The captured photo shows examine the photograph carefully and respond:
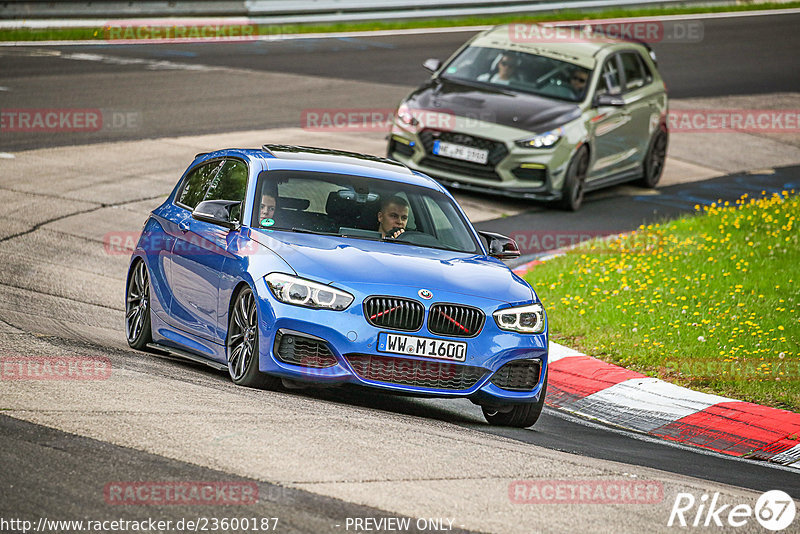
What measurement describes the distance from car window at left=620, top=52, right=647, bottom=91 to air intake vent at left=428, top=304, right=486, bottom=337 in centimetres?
1144

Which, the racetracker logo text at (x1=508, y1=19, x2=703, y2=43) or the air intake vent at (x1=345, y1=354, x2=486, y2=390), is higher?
the air intake vent at (x1=345, y1=354, x2=486, y2=390)

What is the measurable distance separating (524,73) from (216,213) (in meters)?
9.83

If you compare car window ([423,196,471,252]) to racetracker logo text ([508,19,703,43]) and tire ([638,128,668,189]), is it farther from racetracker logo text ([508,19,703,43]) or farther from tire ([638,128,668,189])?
racetracker logo text ([508,19,703,43])

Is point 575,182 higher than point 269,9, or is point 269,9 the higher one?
point 269,9

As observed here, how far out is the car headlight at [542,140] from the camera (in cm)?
1670

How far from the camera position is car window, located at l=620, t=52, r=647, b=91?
1908cm

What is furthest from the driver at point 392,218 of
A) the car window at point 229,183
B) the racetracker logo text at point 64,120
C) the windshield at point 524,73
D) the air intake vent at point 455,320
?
the racetracker logo text at point 64,120

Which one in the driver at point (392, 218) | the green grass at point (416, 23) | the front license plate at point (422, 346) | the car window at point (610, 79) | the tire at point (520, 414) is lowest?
the green grass at point (416, 23)

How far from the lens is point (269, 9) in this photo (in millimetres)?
30156

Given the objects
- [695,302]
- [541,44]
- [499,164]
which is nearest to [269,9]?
[541,44]

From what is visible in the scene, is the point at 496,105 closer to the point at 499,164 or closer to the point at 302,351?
the point at 499,164

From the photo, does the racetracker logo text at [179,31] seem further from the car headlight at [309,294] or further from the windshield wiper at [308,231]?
the car headlight at [309,294]

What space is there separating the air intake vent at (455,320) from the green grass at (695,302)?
262 cm

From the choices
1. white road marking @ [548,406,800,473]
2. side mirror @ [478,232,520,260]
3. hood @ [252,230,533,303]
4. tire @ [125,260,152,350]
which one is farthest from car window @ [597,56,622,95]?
hood @ [252,230,533,303]
